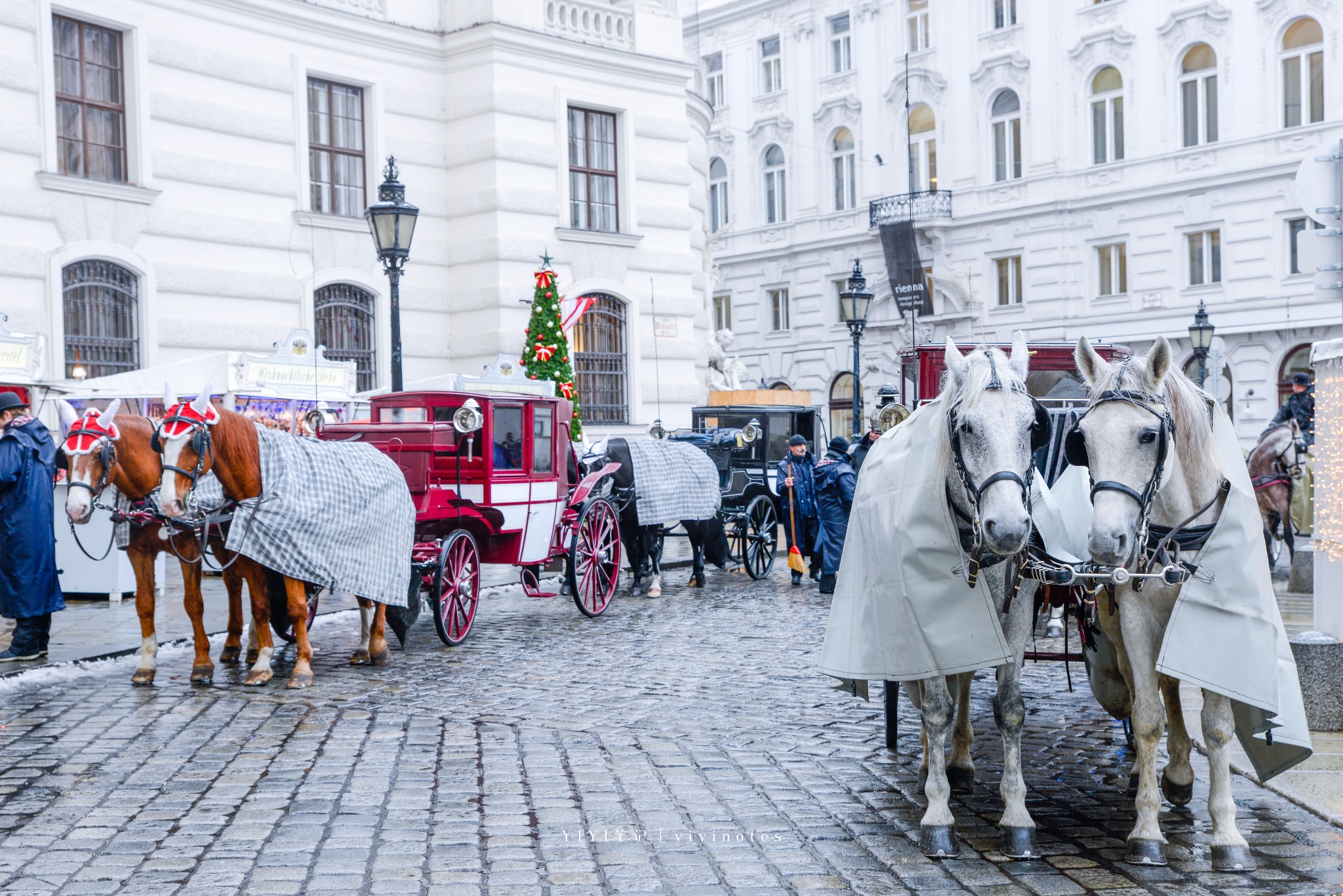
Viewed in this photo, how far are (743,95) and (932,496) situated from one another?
40.0m

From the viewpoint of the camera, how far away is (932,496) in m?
5.28

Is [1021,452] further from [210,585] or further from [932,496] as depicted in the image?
[210,585]

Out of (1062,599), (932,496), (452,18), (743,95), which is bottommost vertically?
(1062,599)

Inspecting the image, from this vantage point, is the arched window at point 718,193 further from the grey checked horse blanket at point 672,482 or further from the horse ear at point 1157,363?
the horse ear at point 1157,363

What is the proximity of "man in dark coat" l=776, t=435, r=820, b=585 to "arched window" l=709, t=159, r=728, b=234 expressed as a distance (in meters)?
29.4

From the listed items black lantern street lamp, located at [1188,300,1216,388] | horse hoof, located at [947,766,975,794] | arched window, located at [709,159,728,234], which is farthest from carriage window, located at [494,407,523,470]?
arched window, located at [709,159,728,234]

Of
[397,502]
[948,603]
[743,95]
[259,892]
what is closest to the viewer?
[259,892]

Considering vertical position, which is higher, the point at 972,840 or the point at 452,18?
the point at 452,18

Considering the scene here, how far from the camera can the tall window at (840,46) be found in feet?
134

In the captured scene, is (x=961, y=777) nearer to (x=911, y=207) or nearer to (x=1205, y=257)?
(x=1205, y=257)

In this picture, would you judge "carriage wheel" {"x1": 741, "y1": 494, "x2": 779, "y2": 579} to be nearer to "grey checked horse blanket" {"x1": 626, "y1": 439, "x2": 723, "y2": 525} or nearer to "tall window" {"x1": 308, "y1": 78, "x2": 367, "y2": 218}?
"grey checked horse blanket" {"x1": 626, "y1": 439, "x2": 723, "y2": 525}

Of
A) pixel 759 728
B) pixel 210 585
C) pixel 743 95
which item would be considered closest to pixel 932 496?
pixel 759 728

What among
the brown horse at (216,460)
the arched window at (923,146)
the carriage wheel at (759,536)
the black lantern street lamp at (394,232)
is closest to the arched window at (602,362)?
the carriage wheel at (759,536)

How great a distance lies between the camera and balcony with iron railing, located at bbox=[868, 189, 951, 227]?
3759cm
